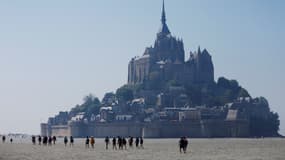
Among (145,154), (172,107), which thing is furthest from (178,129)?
(145,154)

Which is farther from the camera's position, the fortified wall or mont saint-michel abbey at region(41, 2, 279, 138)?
mont saint-michel abbey at region(41, 2, 279, 138)

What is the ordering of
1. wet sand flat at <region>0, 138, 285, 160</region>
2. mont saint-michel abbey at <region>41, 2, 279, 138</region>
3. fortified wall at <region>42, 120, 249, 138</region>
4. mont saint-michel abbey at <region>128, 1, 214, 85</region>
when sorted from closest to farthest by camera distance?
wet sand flat at <region>0, 138, 285, 160</region>, fortified wall at <region>42, 120, 249, 138</region>, mont saint-michel abbey at <region>41, 2, 279, 138</region>, mont saint-michel abbey at <region>128, 1, 214, 85</region>

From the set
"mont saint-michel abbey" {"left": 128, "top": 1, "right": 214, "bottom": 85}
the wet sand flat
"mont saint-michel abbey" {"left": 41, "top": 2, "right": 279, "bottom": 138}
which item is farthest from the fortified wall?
the wet sand flat

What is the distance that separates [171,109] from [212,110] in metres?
10.7

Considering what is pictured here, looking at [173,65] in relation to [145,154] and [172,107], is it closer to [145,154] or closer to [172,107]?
[172,107]

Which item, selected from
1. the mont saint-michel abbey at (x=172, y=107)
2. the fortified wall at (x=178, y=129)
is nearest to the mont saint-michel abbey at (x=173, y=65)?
the mont saint-michel abbey at (x=172, y=107)

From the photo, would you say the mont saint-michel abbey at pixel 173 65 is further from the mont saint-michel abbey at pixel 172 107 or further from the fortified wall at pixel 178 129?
the fortified wall at pixel 178 129

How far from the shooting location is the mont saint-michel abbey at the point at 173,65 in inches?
7367

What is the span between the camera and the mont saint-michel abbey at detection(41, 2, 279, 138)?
522 ft

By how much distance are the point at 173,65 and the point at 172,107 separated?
15.6m

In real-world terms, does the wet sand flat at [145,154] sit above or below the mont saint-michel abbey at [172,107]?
below

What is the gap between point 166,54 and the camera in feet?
641

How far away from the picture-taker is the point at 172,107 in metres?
177

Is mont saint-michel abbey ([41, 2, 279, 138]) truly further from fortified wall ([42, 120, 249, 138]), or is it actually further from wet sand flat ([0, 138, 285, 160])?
wet sand flat ([0, 138, 285, 160])
